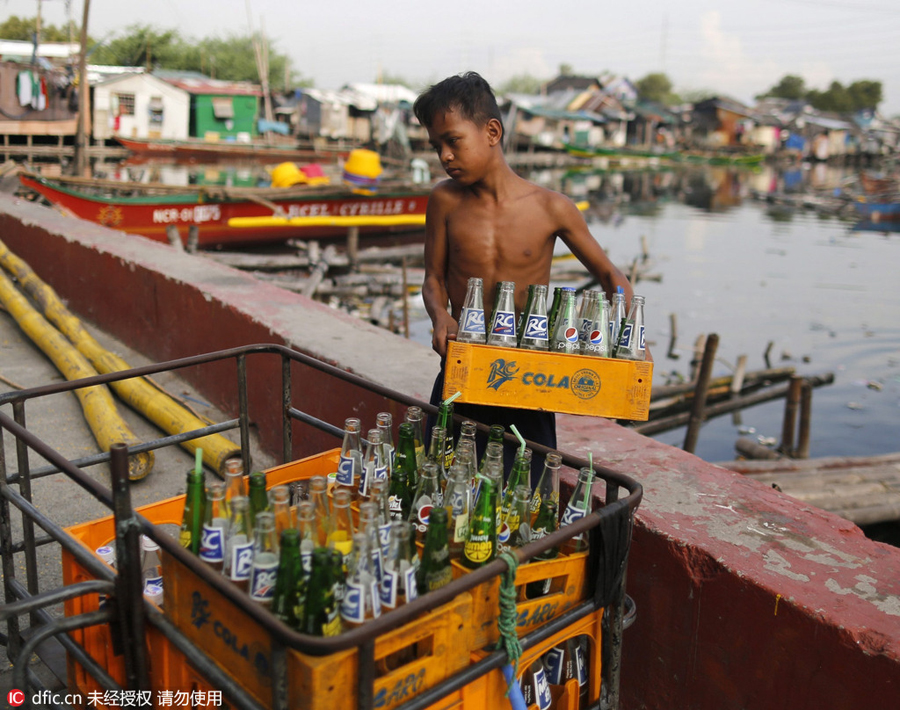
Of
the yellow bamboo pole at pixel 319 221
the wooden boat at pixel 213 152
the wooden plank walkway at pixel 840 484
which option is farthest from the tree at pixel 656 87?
the wooden plank walkway at pixel 840 484

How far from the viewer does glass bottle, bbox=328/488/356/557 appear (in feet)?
5.67

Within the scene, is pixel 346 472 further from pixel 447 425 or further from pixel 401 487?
pixel 447 425

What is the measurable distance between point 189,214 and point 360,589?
16.1 meters

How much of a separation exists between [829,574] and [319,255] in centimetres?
1307

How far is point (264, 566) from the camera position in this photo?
161cm

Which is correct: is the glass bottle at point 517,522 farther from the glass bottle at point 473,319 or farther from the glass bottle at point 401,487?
the glass bottle at point 473,319

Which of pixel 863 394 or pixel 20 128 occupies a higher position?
pixel 20 128

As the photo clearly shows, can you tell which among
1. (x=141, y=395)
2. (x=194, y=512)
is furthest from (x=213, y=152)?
(x=194, y=512)

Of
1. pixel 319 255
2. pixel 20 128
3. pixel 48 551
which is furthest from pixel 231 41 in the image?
pixel 48 551

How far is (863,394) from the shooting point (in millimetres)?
12812

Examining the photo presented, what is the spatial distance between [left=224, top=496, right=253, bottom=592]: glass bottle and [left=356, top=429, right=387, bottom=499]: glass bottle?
Answer: 507 mm

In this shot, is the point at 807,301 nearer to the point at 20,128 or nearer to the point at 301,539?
the point at 301,539

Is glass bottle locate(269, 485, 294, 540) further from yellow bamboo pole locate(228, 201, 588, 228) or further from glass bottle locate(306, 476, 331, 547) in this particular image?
yellow bamboo pole locate(228, 201, 588, 228)

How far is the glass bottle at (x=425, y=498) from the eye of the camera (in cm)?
207
